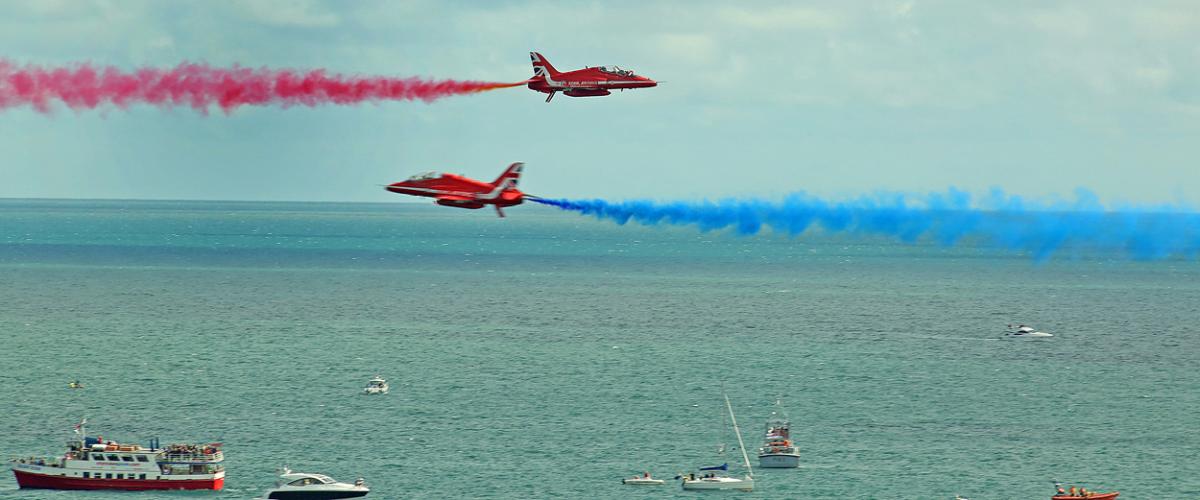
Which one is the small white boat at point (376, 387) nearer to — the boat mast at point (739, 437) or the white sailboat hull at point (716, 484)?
the boat mast at point (739, 437)

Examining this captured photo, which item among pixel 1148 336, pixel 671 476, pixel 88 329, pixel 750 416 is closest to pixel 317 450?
pixel 671 476

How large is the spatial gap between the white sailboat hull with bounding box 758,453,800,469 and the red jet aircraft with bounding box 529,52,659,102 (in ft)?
111

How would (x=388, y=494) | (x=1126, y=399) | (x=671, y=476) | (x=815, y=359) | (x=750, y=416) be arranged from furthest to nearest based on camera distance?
(x=815, y=359) < (x=1126, y=399) < (x=750, y=416) < (x=671, y=476) < (x=388, y=494)

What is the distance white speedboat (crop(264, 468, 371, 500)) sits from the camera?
3558 inches

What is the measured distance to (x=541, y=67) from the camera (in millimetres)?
83562

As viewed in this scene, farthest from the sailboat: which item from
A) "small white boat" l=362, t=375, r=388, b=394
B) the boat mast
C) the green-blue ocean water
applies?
"small white boat" l=362, t=375, r=388, b=394

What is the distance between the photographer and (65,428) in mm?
113312

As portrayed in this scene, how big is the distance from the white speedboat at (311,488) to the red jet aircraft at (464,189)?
2169cm

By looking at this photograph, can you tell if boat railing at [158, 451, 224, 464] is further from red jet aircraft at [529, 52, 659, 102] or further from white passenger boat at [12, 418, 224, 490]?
red jet aircraft at [529, 52, 659, 102]

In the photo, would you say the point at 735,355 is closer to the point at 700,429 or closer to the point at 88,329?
the point at 700,429

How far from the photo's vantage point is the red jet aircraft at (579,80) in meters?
83.3

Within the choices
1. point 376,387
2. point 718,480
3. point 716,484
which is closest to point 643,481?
point 716,484

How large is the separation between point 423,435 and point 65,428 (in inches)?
1167

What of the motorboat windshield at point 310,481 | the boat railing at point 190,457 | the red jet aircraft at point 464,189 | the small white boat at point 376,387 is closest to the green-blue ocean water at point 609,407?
the small white boat at point 376,387
